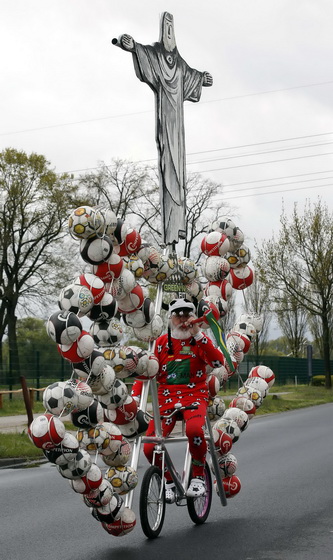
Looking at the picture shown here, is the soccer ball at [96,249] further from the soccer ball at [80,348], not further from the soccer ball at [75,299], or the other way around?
the soccer ball at [80,348]

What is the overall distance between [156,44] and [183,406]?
19.0ft

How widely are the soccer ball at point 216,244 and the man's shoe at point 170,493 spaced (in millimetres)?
2327

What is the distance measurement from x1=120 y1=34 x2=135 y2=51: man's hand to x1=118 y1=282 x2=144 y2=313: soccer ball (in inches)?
185

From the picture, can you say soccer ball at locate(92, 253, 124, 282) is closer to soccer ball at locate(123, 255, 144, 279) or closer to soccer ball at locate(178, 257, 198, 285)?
soccer ball at locate(123, 255, 144, 279)

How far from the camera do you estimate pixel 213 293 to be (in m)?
8.96

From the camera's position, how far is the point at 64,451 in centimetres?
629

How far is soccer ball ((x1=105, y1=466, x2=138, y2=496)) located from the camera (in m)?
6.93

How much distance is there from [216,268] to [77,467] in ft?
10.2

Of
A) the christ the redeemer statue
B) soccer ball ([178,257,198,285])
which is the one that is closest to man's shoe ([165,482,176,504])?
soccer ball ([178,257,198,285])

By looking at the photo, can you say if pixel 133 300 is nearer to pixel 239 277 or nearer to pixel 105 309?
pixel 105 309

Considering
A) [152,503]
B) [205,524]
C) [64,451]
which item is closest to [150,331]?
[152,503]

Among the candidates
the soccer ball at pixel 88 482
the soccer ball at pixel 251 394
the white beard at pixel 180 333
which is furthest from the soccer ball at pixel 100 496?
the soccer ball at pixel 251 394

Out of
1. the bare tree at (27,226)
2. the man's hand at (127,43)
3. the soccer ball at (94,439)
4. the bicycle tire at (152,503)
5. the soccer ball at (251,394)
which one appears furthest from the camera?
the bare tree at (27,226)

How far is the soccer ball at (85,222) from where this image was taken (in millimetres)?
6875
